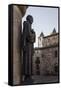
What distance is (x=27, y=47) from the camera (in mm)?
2107

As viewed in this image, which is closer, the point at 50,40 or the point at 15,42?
the point at 15,42

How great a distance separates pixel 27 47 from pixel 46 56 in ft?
0.60

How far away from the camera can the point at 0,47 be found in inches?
80.0

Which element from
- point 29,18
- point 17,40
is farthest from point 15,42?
point 29,18

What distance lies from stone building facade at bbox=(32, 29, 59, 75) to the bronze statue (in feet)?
0.14

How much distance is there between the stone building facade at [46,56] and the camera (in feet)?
6.98

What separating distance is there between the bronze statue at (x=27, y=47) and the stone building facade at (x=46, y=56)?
4cm

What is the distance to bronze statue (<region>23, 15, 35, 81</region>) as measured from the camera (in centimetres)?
209

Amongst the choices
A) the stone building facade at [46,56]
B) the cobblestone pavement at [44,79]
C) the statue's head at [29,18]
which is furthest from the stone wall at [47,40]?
the cobblestone pavement at [44,79]

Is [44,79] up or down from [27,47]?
down

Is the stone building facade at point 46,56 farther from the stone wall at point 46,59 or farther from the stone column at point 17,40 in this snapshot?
the stone column at point 17,40

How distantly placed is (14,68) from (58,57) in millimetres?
407

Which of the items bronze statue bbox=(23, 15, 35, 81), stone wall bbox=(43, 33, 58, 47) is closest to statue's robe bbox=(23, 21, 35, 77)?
bronze statue bbox=(23, 15, 35, 81)

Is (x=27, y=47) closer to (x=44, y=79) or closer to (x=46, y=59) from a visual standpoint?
(x=46, y=59)
